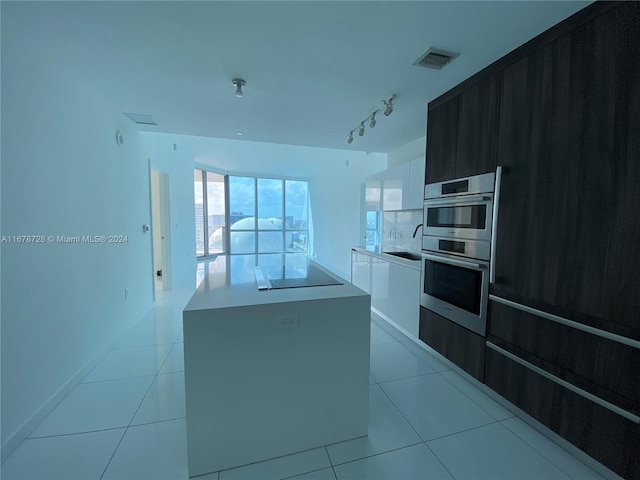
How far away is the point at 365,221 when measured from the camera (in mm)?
5496

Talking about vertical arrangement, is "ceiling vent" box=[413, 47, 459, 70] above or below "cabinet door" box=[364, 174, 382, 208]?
above

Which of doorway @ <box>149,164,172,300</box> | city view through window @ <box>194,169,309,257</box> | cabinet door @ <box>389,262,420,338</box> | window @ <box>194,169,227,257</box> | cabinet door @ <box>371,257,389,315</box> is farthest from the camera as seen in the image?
city view through window @ <box>194,169,309,257</box>

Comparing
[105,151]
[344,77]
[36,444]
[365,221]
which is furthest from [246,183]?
[36,444]

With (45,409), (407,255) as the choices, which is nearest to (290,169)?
(407,255)

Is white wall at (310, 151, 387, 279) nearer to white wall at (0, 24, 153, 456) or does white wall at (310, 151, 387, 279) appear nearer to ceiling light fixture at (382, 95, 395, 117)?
ceiling light fixture at (382, 95, 395, 117)

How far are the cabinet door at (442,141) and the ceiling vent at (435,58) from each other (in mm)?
486

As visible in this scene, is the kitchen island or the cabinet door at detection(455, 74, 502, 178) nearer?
the kitchen island

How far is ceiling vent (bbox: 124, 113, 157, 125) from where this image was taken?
2831mm

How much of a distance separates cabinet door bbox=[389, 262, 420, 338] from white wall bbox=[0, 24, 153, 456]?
9.74 ft

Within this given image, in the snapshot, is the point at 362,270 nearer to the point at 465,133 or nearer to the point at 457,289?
the point at 457,289

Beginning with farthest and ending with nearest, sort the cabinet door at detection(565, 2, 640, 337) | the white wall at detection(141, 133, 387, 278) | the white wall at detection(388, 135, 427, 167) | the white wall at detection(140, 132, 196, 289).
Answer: the white wall at detection(141, 133, 387, 278) < the white wall at detection(140, 132, 196, 289) < the white wall at detection(388, 135, 427, 167) < the cabinet door at detection(565, 2, 640, 337)

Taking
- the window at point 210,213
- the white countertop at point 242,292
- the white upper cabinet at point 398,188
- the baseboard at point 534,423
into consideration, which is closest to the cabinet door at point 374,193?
the white upper cabinet at point 398,188

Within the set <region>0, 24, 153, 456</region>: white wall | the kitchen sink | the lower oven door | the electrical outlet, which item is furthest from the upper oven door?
<region>0, 24, 153, 456</region>: white wall

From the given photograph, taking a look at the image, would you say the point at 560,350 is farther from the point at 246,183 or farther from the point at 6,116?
the point at 246,183
